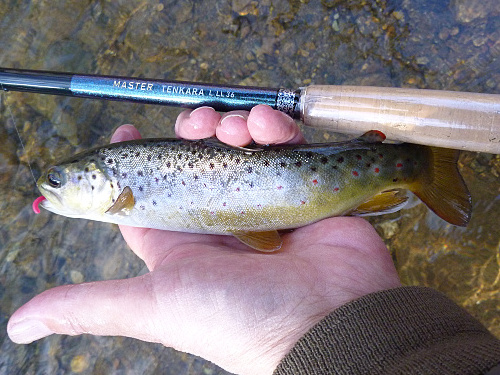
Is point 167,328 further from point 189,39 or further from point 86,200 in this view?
point 189,39

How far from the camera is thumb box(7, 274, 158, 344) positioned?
5.87ft

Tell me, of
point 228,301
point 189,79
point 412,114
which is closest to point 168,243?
point 228,301

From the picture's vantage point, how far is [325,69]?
318 cm

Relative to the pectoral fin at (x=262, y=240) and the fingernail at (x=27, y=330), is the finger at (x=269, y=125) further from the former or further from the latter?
the fingernail at (x=27, y=330)

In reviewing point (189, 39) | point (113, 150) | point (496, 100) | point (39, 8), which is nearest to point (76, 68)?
point (39, 8)

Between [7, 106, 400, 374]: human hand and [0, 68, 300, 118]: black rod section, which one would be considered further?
[0, 68, 300, 118]: black rod section

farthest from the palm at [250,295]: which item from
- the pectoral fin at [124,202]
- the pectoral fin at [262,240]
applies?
the pectoral fin at [124,202]

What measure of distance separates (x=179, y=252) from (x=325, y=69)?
1.98 metres

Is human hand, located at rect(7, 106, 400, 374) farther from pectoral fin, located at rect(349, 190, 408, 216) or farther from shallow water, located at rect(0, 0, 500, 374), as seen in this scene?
shallow water, located at rect(0, 0, 500, 374)

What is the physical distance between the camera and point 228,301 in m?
1.76

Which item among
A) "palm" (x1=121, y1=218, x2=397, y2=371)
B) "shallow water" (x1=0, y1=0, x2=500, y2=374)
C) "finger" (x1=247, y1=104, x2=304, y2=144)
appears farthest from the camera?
"shallow water" (x1=0, y1=0, x2=500, y2=374)

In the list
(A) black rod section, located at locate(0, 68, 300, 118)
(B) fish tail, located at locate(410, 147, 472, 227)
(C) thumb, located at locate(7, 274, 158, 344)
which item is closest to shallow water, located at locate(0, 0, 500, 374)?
(B) fish tail, located at locate(410, 147, 472, 227)

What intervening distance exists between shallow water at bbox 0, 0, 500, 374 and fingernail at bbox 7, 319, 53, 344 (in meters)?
1.25

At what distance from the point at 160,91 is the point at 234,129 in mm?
514
